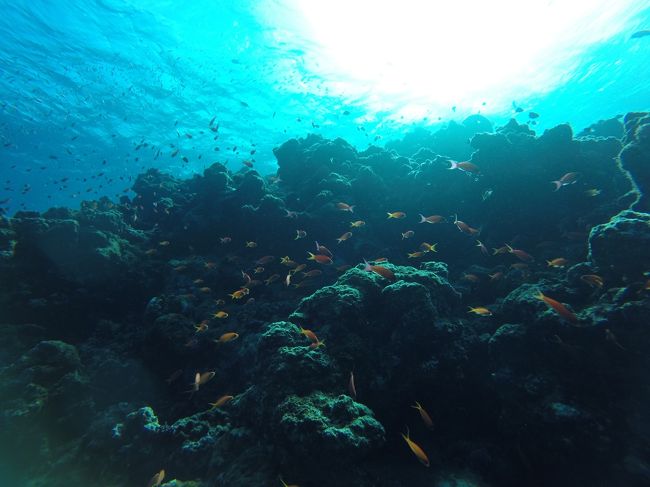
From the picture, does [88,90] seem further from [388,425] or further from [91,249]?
[388,425]

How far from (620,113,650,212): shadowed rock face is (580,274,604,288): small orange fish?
251 cm

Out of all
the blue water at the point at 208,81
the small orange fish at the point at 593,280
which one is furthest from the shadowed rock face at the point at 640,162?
the blue water at the point at 208,81

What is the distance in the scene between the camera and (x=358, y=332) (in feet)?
21.7

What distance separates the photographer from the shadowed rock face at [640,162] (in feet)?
21.7

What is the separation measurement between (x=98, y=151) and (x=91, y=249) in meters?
33.5

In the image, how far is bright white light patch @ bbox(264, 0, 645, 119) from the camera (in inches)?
722

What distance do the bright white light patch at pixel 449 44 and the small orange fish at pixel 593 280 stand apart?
19166mm

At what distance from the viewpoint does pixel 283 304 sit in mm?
9984

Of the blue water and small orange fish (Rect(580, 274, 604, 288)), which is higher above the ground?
the blue water

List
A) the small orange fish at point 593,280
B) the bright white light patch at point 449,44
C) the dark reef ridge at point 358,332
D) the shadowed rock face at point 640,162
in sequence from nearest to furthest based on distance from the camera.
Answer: the dark reef ridge at point 358,332
the small orange fish at point 593,280
the shadowed rock face at point 640,162
the bright white light patch at point 449,44

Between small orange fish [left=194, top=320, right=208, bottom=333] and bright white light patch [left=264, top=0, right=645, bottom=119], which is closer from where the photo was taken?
small orange fish [left=194, top=320, right=208, bottom=333]

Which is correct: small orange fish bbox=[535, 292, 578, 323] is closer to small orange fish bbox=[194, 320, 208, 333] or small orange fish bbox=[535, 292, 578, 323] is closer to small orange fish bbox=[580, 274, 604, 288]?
small orange fish bbox=[580, 274, 604, 288]

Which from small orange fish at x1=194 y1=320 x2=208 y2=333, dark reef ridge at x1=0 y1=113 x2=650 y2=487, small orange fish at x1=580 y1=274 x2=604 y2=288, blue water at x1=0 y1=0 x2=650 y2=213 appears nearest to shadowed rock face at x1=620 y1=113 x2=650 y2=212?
dark reef ridge at x1=0 y1=113 x2=650 y2=487

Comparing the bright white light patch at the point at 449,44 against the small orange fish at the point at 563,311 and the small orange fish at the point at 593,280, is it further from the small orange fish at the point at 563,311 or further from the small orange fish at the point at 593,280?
the small orange fish at the point at 563,311
